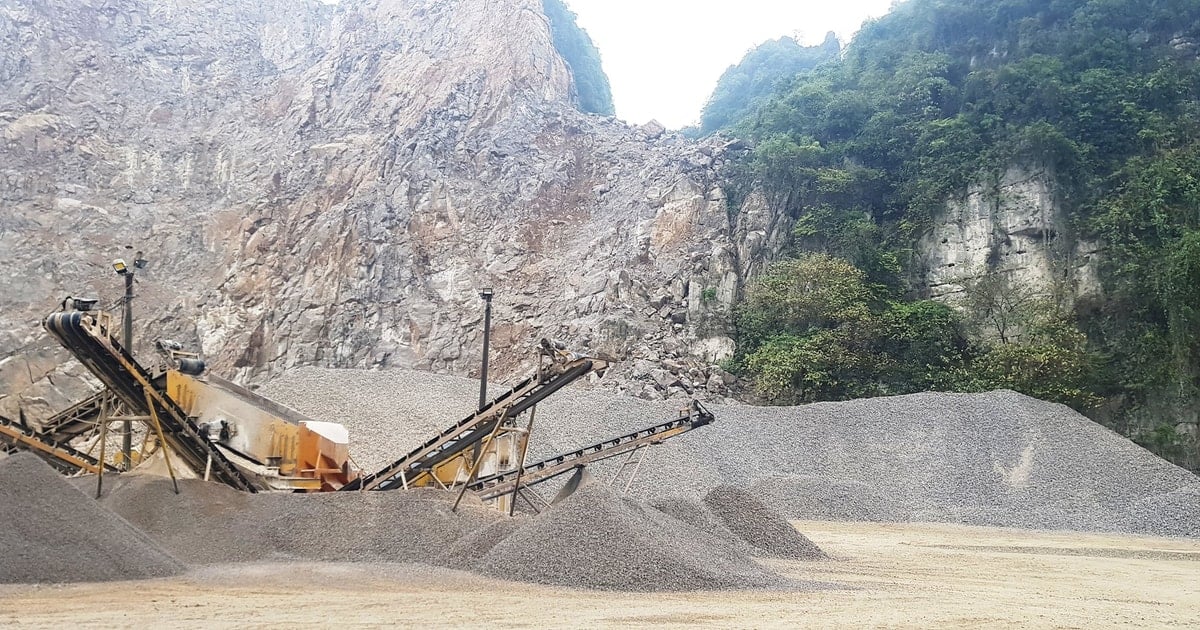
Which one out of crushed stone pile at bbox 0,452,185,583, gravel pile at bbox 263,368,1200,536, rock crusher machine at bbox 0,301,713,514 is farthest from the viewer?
gravel pile at bbox 263,368,1200,536

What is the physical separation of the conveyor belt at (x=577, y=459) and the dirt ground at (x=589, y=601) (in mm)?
2736

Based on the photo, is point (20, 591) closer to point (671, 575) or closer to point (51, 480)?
point (51, 480)

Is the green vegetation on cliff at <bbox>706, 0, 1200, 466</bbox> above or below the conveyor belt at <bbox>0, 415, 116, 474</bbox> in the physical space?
above

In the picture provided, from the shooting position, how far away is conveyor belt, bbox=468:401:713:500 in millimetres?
12148

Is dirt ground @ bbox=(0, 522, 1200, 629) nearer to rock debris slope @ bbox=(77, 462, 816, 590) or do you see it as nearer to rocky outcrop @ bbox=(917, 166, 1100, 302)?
rock debris slope @ bbox=(77, 462, 816, 590)

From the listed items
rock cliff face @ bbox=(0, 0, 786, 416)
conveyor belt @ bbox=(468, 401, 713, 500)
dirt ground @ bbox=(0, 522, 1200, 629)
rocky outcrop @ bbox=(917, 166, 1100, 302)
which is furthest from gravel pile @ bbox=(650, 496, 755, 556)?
rocky outcrop @ bbox=(917, 166, 1100, 302)

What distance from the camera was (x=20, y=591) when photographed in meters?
7.40

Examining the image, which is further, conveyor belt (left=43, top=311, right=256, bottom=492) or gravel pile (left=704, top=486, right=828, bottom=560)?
gravel pile (left=704, top=486, right=828, bottom=560)

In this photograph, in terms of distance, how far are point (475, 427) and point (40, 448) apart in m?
7.09

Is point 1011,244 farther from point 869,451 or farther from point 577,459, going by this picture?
point 577,459

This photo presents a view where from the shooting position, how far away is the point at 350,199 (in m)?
38.9

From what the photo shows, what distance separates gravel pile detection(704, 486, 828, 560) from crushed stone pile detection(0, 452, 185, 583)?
25.7 ft

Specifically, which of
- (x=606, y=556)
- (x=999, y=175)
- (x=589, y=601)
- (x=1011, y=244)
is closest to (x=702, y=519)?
(x=606, y=556)

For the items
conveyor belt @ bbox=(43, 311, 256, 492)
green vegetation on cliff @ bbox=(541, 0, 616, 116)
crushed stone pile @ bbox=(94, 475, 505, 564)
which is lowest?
crushed stone pile @ bbox=(94, 475, 505, 564)
